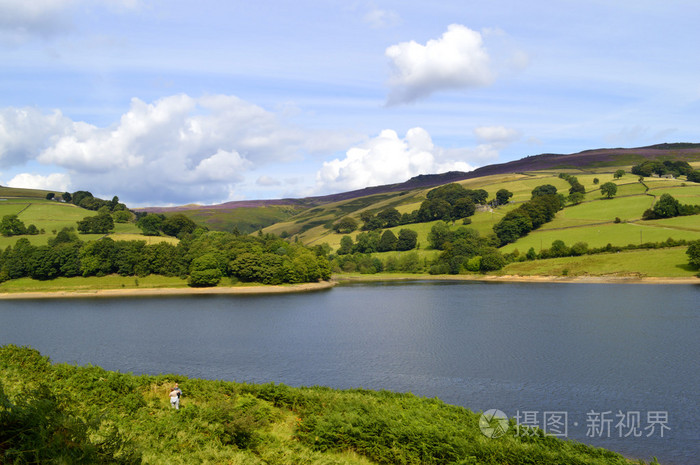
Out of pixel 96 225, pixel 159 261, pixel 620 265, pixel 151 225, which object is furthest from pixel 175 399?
pixel 151 225

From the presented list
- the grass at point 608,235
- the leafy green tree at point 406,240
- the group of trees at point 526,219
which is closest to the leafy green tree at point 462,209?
the leafy green tree at point 406,240

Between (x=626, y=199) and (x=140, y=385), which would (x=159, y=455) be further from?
(x=626, y=199)

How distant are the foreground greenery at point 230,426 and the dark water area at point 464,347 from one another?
11.0m

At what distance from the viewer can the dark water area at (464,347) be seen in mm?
27922

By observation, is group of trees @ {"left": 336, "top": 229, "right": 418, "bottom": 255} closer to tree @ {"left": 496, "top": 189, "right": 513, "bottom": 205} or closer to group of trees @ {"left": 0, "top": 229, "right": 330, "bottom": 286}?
tree @ {"left": 496, "top": 189, "right": 513, "bottom": 205}

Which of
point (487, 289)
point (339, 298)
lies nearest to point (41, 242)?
point (339, 298)

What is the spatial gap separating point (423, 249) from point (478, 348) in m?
103

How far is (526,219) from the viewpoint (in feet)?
432

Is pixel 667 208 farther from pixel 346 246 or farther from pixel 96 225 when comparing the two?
pixel 96 225

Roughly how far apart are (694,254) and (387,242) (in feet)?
276

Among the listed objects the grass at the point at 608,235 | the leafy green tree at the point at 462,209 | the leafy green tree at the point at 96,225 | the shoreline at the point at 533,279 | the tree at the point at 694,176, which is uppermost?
the tree at the point at 694,176

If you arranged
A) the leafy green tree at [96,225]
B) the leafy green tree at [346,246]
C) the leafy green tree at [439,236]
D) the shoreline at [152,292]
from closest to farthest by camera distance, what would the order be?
the shoreline at [152,292], the leafy green tree at [96,225], the leafy green tree at [439,236], the leafy green tree at [346,246]

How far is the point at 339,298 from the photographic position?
90.1 m

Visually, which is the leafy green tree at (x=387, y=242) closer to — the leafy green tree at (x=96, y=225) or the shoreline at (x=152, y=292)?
the shoreline at (x=152, y=292)
